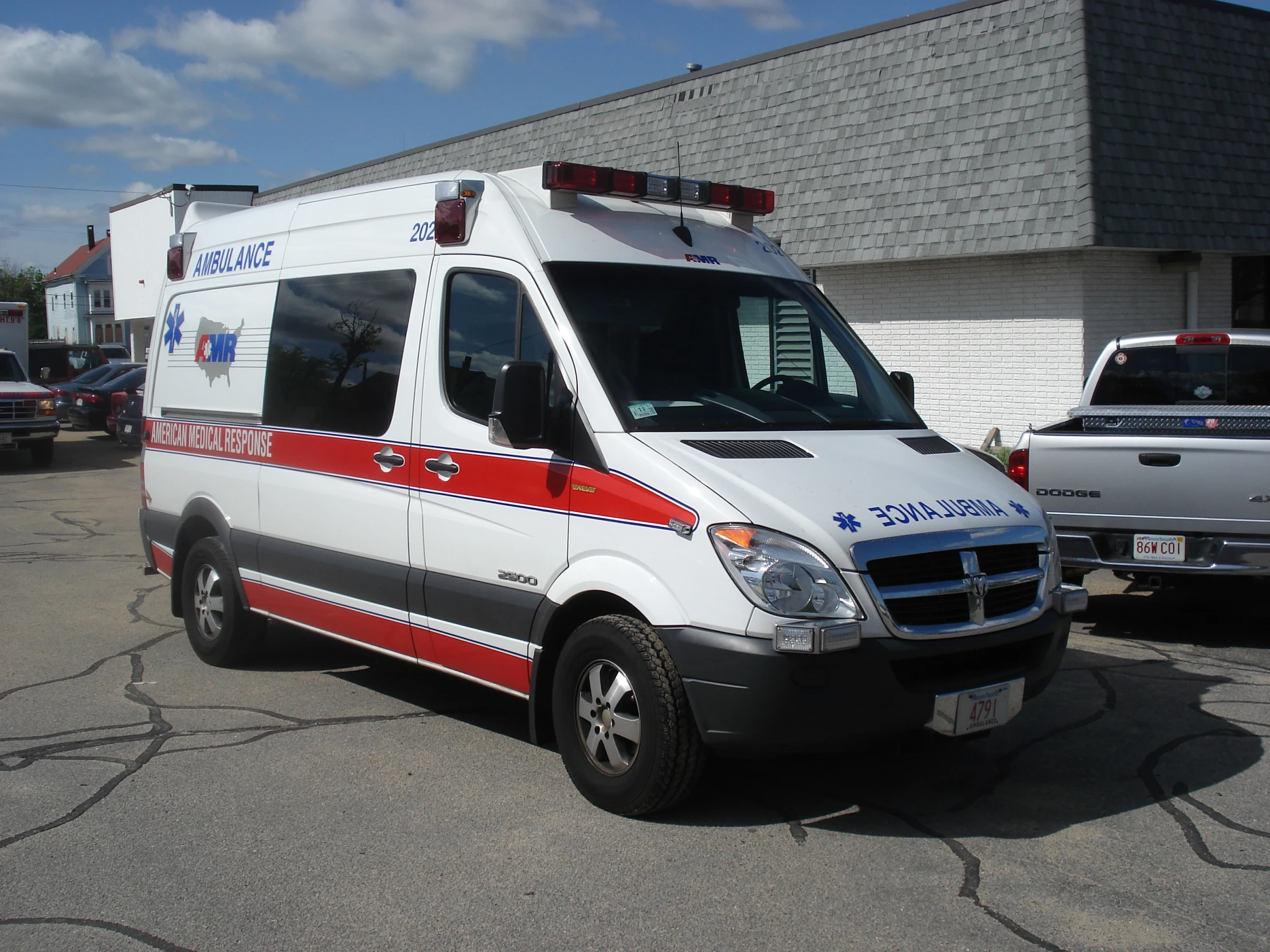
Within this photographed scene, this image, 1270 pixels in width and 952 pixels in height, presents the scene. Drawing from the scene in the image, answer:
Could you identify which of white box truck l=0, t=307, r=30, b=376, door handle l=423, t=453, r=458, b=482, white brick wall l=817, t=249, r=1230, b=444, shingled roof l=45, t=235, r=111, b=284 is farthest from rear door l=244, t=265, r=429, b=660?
shingled roof l=45, t=235, r=111, b=284

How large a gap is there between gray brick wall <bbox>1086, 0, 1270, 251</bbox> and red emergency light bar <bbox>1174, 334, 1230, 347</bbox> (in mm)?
5818

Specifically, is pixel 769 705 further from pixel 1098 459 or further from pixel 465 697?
pixel 1098 459

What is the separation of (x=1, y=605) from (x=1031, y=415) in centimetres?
1160

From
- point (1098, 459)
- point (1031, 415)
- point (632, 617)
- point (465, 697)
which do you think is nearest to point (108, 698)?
point (465, 697)

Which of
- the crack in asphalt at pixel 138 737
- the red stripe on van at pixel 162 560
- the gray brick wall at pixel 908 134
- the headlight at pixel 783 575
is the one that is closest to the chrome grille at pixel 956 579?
the headlight at pixel 783 575

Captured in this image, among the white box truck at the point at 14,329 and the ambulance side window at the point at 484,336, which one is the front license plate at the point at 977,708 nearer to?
the ambulance side window at the point at 484,336

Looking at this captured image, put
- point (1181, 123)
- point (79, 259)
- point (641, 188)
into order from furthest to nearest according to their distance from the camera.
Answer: point (79, 259), point (1181, 123), point (641, 188)

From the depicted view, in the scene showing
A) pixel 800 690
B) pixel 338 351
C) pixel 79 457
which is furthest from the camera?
pixel 79 457

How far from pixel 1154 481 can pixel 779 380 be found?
119 inches

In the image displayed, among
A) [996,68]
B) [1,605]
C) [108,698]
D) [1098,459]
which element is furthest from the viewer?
[996,68]

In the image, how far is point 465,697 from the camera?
650 centimetres

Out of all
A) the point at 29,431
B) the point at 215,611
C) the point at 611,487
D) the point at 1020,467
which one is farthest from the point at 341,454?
the point at 29,431

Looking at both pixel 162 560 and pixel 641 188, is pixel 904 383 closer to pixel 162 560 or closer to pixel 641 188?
pixel 641 188

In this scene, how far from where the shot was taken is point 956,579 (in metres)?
4.50
